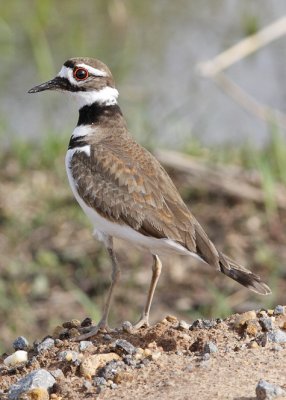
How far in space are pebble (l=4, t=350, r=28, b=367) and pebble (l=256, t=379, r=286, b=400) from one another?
64.2 inches

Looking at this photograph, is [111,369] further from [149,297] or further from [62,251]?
[62,251]

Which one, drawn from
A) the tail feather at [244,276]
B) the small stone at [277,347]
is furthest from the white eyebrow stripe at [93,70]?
the small stone at [277,347]

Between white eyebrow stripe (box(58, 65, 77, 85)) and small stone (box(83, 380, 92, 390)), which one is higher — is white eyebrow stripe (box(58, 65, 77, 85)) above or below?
above

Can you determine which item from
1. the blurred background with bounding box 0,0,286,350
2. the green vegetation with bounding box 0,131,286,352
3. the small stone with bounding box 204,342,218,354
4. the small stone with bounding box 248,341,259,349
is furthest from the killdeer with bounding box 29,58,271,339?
the blurred background with bounding box 0,0,286,350

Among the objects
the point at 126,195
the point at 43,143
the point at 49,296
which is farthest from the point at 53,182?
the point at 126,195

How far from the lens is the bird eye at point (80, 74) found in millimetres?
7477

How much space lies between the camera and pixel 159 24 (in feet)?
52.4

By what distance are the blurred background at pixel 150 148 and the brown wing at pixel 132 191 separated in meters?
2.60

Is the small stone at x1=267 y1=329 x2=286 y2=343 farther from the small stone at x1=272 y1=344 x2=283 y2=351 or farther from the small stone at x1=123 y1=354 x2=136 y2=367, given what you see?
the small stone at x1=123 y1=354 x2=136 y2=367

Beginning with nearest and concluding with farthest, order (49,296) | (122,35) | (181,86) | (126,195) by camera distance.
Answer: (126,195) < (49,296) < (181,86) < (122,35)

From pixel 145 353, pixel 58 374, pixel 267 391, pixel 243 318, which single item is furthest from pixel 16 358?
pixel 267 391

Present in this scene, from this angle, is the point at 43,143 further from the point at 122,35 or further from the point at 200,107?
the point at 122,35

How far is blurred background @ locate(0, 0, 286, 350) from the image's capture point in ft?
33.0

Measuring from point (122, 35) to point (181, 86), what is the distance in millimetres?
1794
